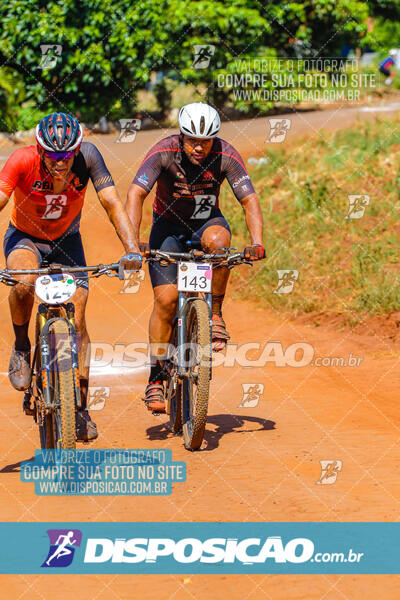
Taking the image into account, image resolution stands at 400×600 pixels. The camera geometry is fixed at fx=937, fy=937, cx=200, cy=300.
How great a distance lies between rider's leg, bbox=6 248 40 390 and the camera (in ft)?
21.8

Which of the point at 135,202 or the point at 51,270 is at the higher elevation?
the point at 135,202

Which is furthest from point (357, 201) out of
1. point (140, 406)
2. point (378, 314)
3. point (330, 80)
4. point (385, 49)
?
point (385, 49)

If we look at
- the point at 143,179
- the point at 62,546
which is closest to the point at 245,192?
the point at 143,179

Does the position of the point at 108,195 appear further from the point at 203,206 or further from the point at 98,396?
the point at 98,396

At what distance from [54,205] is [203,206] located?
1.34 meters

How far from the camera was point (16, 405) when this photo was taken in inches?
362

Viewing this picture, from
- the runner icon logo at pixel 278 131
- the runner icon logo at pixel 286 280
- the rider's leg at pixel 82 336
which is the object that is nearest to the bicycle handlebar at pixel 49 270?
the rider's leg at pixel 82 336

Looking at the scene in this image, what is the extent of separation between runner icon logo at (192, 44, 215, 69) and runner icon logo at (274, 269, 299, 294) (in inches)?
397

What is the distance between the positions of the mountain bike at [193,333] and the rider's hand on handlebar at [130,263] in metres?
0.52

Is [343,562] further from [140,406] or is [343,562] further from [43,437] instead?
[140,406]

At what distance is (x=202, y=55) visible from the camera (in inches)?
902

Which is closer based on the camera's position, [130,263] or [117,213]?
[130,263]

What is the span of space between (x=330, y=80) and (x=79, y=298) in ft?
70.9

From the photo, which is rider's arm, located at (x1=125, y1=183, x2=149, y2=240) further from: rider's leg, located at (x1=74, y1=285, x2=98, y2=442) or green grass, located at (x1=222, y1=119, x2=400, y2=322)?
green grass, located at (x1=222, y1=119, x2=400, y2=322)
